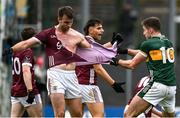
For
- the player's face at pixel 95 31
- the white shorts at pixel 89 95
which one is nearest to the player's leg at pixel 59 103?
the white shorts at pixel 89 95

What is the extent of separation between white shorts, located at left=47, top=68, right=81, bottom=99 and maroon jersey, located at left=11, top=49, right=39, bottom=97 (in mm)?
1446

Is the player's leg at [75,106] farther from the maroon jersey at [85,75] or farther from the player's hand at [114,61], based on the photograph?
the maroon jersey at [85,75]

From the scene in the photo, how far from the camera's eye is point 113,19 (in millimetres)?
26375

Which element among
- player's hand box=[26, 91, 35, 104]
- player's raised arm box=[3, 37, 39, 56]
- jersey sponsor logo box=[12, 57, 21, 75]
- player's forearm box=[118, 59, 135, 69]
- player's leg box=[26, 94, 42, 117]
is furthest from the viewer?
player's leg box=[26, 94, 42, 117]

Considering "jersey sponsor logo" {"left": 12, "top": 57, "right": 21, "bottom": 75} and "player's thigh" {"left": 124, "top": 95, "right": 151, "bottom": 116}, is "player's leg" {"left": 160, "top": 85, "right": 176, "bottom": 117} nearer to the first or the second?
"player's thigh" {"left": 124, "top": 95, "right": 151, "bottom": 116}

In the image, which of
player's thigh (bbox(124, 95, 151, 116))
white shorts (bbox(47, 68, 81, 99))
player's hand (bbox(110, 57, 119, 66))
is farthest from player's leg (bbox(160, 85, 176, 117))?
white shorts (bbox(47, 68, 81, 99))

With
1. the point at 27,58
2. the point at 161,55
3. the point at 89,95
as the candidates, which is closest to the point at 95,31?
the point at 89,95

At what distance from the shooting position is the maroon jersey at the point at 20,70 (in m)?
17.1

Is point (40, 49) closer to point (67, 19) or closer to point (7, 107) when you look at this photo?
point (7, 107)

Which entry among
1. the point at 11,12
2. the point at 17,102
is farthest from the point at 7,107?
the point at 17,102

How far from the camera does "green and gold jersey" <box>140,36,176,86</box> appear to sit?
15680 millimetres

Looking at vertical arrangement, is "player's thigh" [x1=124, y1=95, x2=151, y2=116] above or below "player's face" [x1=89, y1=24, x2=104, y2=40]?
below

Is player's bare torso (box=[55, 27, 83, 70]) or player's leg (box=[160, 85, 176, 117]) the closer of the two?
player's bare torso (box=[55, 27, 83, 70])

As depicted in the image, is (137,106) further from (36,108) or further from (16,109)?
(16,109)
